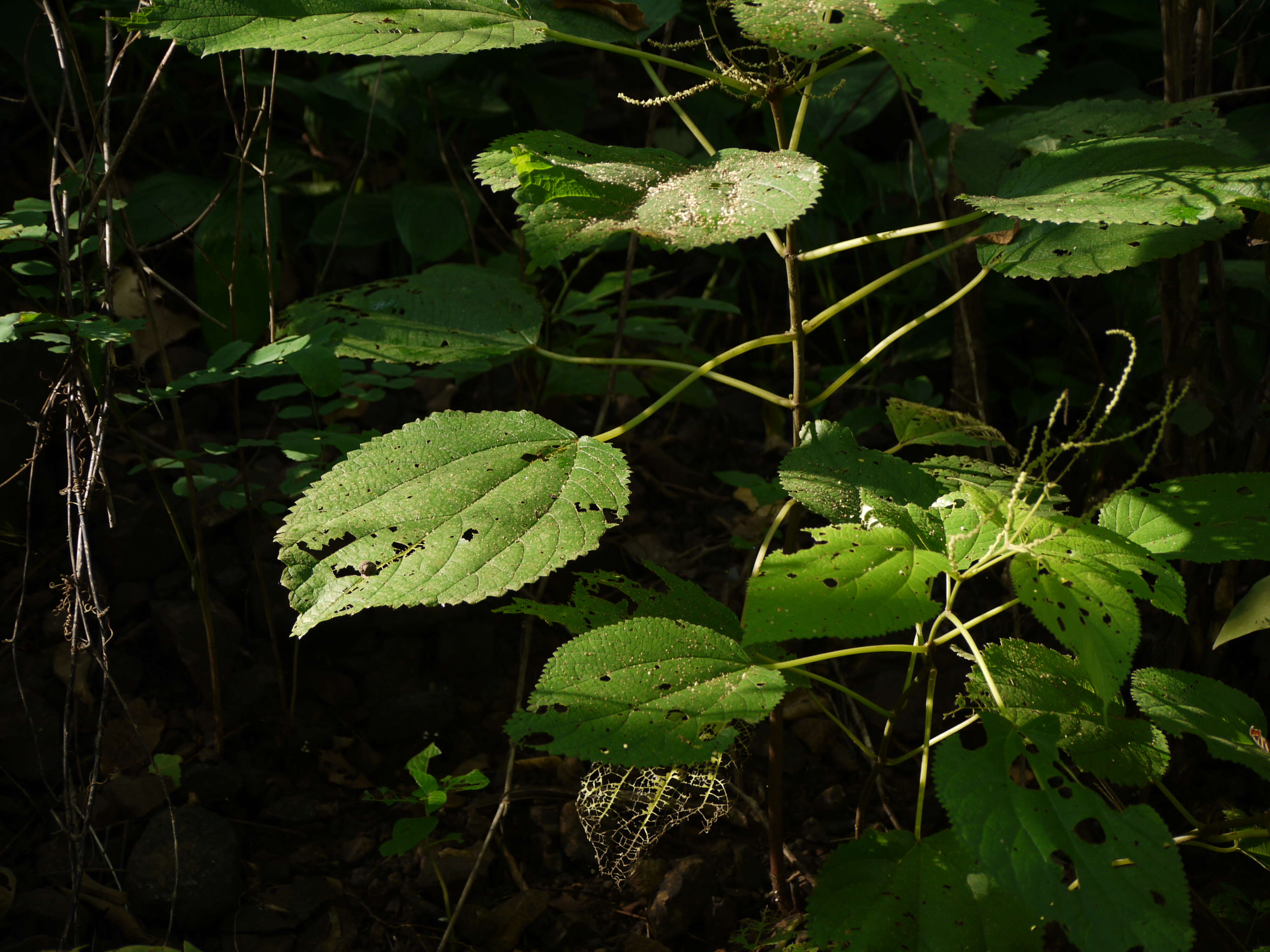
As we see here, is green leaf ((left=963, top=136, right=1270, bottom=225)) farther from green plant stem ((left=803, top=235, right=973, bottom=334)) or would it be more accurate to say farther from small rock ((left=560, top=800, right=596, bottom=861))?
small rock ((left=560, top=800, right=596, bottom=861))

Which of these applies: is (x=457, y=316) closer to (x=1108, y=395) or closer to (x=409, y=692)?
(x=409, y=692)

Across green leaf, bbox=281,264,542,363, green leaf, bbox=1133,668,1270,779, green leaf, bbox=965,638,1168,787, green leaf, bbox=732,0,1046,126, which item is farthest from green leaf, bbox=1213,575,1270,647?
green leaf, bbox=281,264,542,363

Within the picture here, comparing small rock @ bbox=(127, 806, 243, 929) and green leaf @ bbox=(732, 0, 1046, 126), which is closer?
green leaf @ bbox=(732, 0, 1046, 126)

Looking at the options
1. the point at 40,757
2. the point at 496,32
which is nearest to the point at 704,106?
the point at 496,32

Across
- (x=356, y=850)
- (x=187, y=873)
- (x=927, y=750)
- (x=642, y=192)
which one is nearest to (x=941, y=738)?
(x=927, y=750)

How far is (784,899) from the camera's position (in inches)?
52.0

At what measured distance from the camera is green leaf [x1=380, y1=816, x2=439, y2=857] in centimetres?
132

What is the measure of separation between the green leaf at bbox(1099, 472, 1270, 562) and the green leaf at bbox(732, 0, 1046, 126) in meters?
0.51

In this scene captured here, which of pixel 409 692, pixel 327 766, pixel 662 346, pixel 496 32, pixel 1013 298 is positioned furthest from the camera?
pixel 662 346

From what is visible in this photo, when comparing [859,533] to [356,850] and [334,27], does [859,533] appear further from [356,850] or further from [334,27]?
[356,850]

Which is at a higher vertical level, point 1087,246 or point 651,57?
point 651,57

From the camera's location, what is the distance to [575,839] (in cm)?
148

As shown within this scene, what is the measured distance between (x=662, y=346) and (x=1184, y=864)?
1.56m

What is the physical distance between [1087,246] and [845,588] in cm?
57
